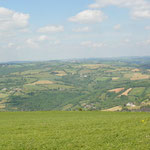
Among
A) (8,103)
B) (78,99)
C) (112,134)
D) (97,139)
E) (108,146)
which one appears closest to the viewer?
(108,146)

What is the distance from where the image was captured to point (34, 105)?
187000mm

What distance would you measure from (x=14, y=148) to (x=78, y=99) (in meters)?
184

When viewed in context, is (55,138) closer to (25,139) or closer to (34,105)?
(25,139)

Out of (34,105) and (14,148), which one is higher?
(14,148)

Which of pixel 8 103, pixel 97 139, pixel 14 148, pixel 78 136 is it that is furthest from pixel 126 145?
pixel 8 103

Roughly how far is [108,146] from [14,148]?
5054mm

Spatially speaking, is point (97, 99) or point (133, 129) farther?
point (97, 99)

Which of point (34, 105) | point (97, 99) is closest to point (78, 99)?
point (97, 99)

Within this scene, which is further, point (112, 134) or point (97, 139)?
point (112, 134)

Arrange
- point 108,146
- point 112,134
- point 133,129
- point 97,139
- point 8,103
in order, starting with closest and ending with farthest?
point 108,146, point 97,139, point 112,134, point 133,129, point 8,103

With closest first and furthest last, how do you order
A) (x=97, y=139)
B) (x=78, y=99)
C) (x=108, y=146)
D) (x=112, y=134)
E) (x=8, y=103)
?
(x=108, y=146) → (x=97, y=139) → (x=112, y=134) → (x=8, y=103) → (x=78, y=99)

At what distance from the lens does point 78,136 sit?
44.2 ft

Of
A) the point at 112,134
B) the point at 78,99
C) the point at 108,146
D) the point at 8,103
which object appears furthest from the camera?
the point at 78,99

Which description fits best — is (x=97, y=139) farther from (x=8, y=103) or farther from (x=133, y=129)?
(x=8, y=103)
